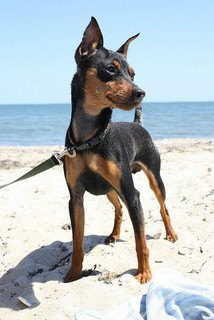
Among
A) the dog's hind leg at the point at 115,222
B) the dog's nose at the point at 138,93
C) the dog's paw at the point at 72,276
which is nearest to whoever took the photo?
the dog's nose at the point at 138,93

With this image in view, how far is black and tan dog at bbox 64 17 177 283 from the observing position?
4.15 meters

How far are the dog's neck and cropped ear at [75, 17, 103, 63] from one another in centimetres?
25

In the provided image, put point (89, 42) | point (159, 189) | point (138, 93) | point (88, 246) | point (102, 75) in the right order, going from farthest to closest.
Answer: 1. point (159, 189)
2. point (88, 246)
3. point (89, 42)
4. point (102, 75)
5. point (138, 93)

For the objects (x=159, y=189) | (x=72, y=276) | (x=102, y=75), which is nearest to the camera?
(x=102, y=75)

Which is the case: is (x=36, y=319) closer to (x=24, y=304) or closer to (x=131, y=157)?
(x=24, y=304)

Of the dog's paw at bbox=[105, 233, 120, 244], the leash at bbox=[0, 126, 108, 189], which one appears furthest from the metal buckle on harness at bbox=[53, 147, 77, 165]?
the dog's paw at bbox=[105, 233, 120, 244]

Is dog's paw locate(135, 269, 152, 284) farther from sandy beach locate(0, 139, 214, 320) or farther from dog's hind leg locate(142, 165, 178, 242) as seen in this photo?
dog's hind leg locate(142, 165, 178, 242)

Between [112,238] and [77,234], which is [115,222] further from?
[77,234]

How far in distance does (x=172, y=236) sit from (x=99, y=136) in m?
2.08

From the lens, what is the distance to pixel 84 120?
4.51 meters

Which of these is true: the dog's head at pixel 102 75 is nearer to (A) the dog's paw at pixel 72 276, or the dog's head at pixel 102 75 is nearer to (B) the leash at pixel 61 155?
(B) the leash at pixel 61 155

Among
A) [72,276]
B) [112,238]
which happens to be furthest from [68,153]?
[112,238]

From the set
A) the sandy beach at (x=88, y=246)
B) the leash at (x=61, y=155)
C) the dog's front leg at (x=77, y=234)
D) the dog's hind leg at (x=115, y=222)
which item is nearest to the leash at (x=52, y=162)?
the leash at (x=61, y=155)

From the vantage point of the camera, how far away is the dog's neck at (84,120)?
175 inches
